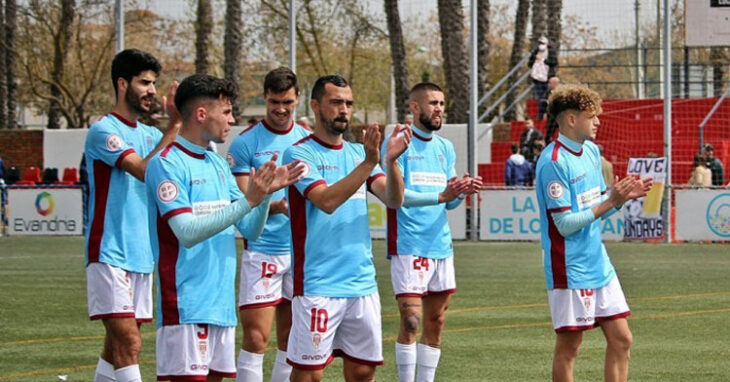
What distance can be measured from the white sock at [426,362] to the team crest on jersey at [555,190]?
78.8 inches

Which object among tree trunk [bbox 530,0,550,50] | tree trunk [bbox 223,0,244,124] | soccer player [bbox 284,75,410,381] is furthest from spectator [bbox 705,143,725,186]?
soccer player [bbox 284,75,410,381]

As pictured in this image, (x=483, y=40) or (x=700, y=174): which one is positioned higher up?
(x=483, y=40)

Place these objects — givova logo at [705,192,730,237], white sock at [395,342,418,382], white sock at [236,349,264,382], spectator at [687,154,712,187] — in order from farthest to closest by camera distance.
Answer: spectator at [687,154,712,187]
givova logo at [705,192,730,237]
white sock at [395,342,418,382]
white sock at [236,349,264,382]

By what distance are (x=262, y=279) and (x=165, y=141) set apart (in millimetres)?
1979

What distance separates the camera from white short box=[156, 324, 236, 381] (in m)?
6.47

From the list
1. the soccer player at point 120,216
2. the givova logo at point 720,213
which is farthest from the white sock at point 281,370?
the givova logo at point 720,213

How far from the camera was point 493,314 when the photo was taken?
13906 mm

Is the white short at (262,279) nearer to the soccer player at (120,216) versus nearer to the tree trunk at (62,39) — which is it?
the soccer player at (120,216)

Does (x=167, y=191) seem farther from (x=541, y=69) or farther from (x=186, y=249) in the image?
(x=541, y=69)

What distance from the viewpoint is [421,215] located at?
972 centimetres

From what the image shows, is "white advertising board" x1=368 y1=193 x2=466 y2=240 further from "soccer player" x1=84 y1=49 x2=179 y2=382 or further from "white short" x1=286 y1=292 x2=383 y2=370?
"white short" x1=286 y1=292 x2=383 y2=370

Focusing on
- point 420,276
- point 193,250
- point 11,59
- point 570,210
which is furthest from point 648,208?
point 11,59

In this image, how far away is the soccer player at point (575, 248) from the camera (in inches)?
317

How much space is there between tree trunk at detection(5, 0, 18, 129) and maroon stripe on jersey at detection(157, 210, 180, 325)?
124ft
